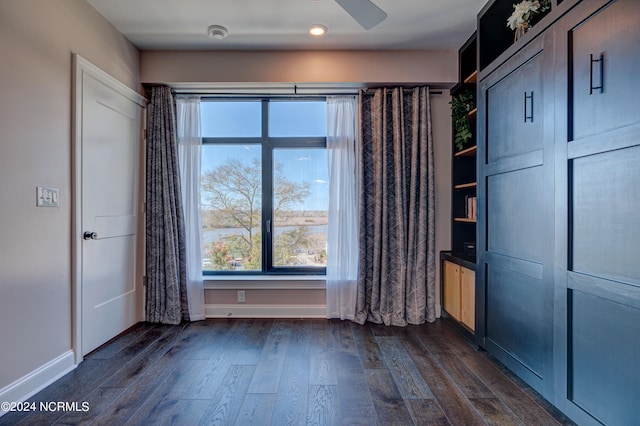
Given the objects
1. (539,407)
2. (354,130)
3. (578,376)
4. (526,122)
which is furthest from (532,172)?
(354,130)

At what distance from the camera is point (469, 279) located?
2.75 m

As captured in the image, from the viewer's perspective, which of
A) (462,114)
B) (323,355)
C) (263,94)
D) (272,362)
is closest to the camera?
(272,362)

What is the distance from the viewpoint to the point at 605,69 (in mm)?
1478

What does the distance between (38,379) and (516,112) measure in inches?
136

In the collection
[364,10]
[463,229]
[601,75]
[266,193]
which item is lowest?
[463,229]

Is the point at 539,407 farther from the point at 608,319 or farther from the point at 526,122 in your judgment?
the point at 526,122

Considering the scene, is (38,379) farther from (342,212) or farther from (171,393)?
(342,212)

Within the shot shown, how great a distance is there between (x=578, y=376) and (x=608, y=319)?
15.1 inches

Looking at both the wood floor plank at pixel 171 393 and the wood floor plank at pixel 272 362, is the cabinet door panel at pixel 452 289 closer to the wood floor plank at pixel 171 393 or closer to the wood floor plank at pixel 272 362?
the wood floor plank at pixel 272 362

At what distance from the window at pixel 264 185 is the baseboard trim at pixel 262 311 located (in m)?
0.36

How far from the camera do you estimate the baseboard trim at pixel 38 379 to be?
1812 mm

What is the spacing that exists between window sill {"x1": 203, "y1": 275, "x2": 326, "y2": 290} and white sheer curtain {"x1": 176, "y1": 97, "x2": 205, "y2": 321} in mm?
149

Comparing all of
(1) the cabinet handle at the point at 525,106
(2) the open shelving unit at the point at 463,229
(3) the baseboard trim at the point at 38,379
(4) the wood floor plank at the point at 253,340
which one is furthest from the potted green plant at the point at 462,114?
(3) the baseboard trim at the point at 38,379

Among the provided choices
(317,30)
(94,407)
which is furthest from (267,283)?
(317,30)
